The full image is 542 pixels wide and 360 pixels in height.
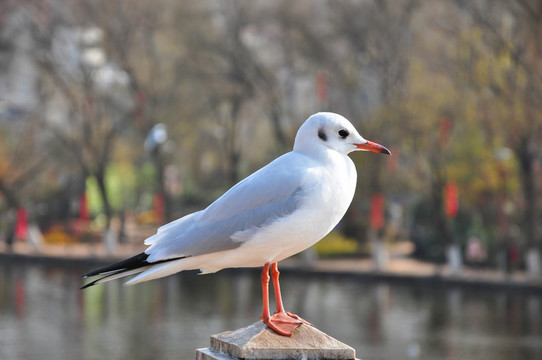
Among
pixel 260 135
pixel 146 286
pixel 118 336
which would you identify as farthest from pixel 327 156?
pixel 260 135

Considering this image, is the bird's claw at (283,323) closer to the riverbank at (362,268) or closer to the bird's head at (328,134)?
the bird's head at (328,134)

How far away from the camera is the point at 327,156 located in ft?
15.3

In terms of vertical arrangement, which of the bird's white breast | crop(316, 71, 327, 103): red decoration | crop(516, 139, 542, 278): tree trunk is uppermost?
crop(316, 71, 327, 103): red decoration

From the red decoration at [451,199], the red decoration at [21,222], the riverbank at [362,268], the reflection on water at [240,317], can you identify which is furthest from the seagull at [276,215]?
the red decoration at [21,222]

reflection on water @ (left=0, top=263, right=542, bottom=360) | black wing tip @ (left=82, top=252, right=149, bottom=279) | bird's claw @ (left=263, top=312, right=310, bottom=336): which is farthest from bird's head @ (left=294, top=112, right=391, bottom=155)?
reflection on water @ (left=0, top=263, right=542, bottom=360)

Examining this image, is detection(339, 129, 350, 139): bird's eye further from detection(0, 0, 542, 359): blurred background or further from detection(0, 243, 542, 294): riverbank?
detection(0, 243, 542, 294): riverbank

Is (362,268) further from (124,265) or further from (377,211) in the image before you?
(124,265)

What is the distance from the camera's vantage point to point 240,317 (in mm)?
22516

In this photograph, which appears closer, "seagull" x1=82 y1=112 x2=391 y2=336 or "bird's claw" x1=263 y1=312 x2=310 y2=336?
"bird's claw" x1=263 y1=312 x2=310 y2=336

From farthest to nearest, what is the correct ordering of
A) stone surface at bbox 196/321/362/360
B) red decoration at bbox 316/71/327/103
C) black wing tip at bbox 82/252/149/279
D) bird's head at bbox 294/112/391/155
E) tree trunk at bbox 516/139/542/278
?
red decoration at bbox 316/71/327/103 → tree trunk at bbox 516/139/542/278 → bird's head at bbox 294/112/391/155 → stone surface at bbox 196/321/362/360 → black wing tip at bbox 82/252/149/279

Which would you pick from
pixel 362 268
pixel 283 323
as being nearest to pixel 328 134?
pixel 283 323

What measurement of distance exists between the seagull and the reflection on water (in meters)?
12.9

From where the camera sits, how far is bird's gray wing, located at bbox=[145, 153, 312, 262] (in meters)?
4.57

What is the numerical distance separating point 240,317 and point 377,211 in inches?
500
